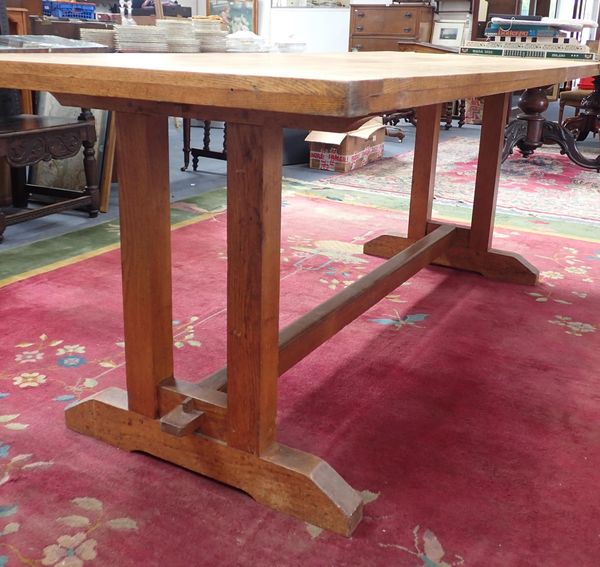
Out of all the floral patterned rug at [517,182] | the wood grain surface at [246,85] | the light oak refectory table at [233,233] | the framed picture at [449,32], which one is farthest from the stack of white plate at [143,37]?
the framed picture at [449,32]

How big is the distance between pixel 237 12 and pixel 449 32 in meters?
2.23

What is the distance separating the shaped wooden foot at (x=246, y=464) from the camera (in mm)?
1046

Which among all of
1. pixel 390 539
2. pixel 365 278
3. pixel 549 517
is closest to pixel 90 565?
pixel 390 539

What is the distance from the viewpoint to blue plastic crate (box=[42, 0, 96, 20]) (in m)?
4.05

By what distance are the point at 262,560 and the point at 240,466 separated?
17 centimetres

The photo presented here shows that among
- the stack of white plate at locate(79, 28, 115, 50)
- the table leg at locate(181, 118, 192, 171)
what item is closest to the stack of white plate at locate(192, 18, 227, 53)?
the stack of white plate at locate(79, 28, 115, 50)

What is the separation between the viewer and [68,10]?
13.8 ft

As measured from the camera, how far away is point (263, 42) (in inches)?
129

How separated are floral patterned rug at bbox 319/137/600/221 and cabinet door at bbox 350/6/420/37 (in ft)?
6.93

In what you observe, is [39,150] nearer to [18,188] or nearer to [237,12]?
[18,188]

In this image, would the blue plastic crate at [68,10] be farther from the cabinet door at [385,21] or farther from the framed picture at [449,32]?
the framed picture at [449,32]

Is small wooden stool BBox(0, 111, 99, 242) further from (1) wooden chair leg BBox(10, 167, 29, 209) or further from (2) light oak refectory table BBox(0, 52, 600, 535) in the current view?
(2) light oak refectory table BBox(0, 52, 600, 535)

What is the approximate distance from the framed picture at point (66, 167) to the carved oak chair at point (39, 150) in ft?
0.22

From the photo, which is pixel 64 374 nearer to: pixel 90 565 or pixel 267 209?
pixel 90 565
